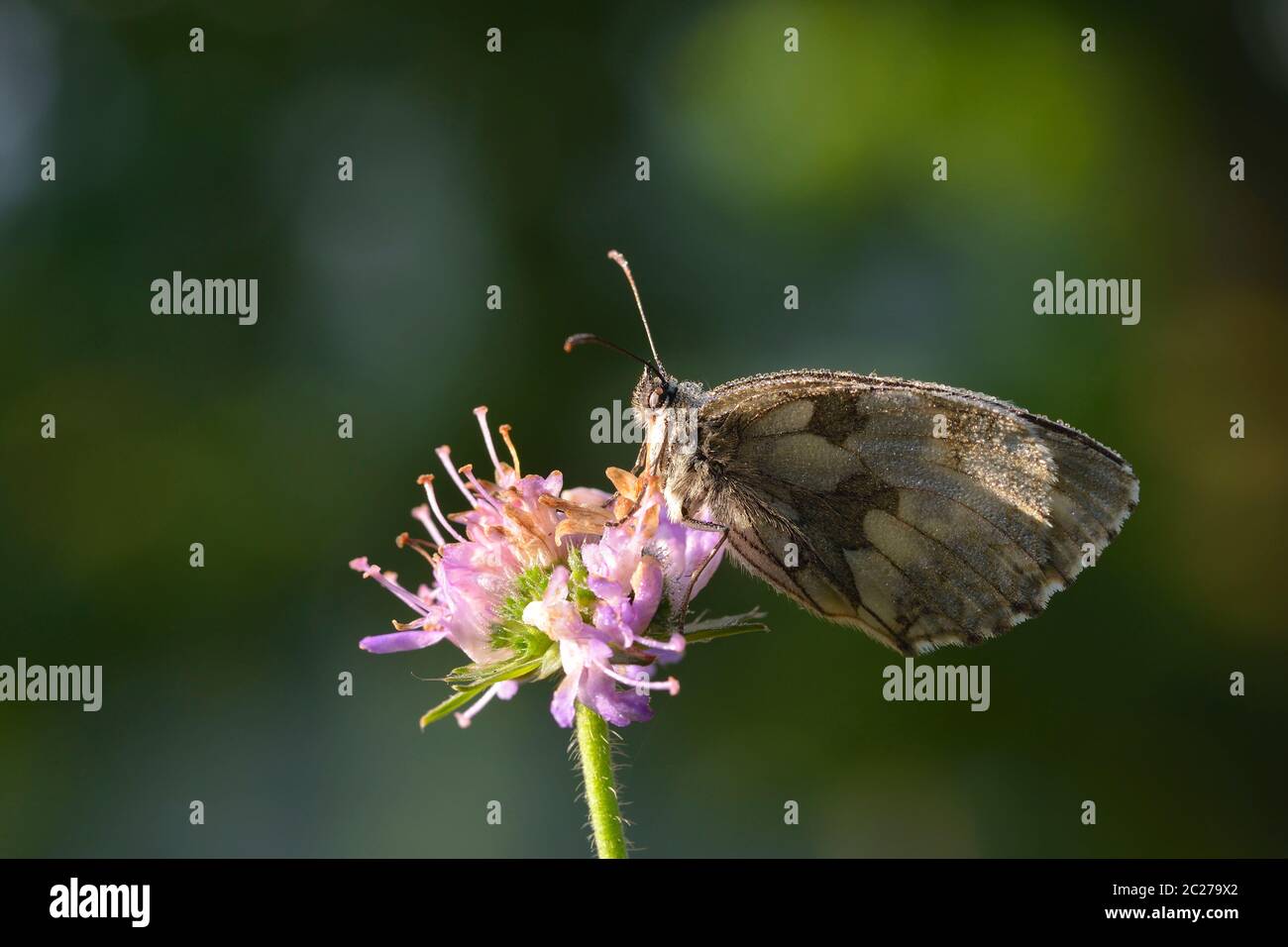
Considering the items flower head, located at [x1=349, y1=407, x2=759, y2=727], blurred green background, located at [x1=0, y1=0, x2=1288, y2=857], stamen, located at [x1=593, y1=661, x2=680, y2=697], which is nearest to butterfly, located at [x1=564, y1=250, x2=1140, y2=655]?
flower head, located at [x1=349, y1=407, x2=759, y2=727]

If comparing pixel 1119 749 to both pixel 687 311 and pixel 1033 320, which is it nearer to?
pixel 1033 320

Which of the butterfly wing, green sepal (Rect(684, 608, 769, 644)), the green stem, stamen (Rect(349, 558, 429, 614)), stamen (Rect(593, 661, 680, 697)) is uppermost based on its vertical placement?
the butterfly wing

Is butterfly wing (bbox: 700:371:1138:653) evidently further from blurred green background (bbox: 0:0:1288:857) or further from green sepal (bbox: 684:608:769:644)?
blurred green background (bbox: 0:0:1288:857)

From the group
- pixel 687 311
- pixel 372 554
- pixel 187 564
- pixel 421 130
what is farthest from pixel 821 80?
pixel 187 564

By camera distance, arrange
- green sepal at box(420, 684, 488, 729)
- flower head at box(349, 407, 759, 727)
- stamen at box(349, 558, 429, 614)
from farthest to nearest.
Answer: stamen at box(349, 558, 429, 614) < flower head at box(349, 407, 759, 727) < green sepal at box(420, 684, 488, 729)

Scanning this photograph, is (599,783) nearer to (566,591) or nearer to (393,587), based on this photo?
(566,591)

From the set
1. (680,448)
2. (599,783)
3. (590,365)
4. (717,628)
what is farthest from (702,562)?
(590,365)
